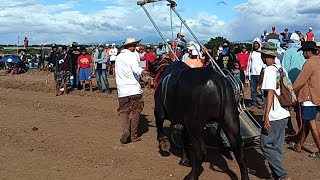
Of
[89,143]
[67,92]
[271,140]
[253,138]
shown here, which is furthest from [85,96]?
[271,140]

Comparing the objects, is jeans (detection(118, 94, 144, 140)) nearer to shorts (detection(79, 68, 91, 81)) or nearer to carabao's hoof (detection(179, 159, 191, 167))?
carabao's hoof (detection(179, 159, 191, 167))

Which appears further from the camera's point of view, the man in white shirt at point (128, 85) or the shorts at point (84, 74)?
the shorts at point (84, 74)

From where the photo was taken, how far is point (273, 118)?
241 inches

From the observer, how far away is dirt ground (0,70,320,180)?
23.4 feet

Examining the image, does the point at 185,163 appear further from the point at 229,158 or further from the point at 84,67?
the point at 84,67

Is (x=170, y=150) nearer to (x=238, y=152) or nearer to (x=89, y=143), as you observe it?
(x=89, y=143)

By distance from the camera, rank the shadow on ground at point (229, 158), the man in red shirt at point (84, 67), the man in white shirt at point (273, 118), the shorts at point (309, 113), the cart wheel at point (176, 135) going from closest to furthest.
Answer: the man in white shirt at point (273, 118) → the shadow on ground at point (229, 158) → the shorts at point (309, 113) → the cart wheel at point (176, 135) → the man in red shirt at point (84, 67)

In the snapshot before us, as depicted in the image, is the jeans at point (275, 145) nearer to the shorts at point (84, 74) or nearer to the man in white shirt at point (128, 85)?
the man in white shirt at point (128, 85)

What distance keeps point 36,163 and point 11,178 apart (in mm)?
805

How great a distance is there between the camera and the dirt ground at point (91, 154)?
7.14 meters

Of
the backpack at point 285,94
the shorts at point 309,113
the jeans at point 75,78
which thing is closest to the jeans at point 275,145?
the backpack at point 285,94

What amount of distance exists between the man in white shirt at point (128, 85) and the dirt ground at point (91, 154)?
468 mm

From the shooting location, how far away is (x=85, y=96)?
16891 millimetres

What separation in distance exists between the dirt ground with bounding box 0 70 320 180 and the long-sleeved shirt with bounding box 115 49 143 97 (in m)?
1.06
